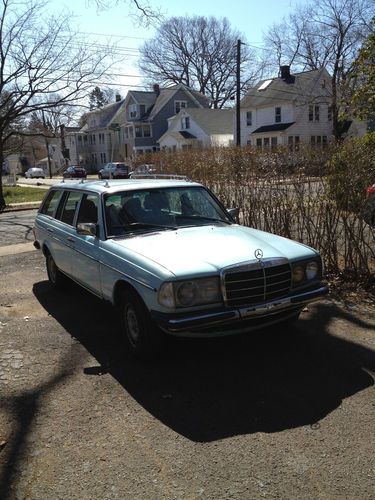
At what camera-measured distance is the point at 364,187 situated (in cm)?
604

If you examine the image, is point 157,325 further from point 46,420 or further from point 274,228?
point 274,228

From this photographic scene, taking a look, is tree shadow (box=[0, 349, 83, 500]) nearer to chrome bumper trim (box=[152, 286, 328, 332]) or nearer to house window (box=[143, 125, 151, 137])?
chrome bumper trim (box=[152, 286, 328, 332])

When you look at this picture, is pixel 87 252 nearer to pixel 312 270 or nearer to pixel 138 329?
pixel 138 329

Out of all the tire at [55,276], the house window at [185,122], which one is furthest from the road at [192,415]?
the house window at [185,122]

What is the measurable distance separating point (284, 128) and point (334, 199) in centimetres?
3571

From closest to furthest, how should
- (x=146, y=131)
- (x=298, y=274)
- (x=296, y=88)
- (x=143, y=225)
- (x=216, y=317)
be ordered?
(x=216, y=317) < (x=298, y=274) < (x=143, y=225) < (x=296, y=88) < (x=146, y=131)

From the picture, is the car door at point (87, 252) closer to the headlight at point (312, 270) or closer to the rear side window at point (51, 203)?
the rear side window at point (51, 203)

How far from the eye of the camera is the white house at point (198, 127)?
4844 centimetres

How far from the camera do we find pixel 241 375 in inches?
160

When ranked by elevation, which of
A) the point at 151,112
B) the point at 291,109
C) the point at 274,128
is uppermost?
the point at 151,112

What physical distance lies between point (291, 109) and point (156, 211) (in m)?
38.4

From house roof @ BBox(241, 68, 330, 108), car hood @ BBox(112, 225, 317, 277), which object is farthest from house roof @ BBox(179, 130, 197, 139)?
car hood @ BBox(112, 225, 317, 277)

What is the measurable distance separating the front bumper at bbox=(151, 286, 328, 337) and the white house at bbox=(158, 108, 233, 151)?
44.3 m

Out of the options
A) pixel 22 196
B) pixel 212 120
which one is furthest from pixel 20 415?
pixel 212 120
